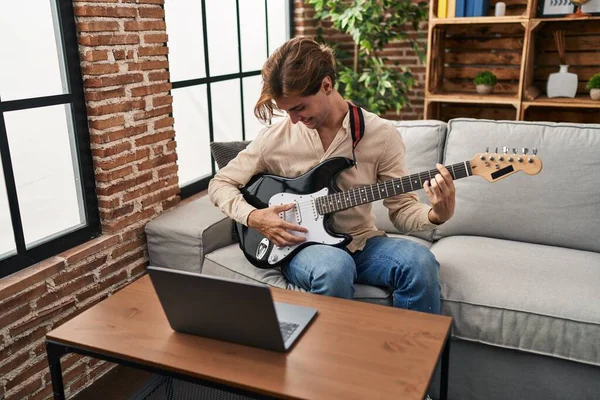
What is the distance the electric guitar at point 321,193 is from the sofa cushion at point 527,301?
1.23 ft

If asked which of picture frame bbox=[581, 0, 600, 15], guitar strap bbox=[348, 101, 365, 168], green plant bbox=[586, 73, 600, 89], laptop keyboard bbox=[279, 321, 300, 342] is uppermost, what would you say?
picture frame bbox=[581, 0, 600, 15]

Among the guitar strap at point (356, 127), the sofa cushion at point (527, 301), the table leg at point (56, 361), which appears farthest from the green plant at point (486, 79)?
the table leg at point (56, 361)

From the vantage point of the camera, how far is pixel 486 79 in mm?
3357

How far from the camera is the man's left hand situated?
1.67 meters

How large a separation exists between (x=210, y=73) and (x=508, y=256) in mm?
1801

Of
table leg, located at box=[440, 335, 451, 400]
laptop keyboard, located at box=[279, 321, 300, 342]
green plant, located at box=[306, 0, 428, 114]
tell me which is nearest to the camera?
laptop keyboard, located at box=[279, 321, 300, 342]

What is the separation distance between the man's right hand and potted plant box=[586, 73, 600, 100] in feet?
6.90

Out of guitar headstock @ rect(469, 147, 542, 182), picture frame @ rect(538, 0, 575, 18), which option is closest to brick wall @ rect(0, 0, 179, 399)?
guitar headstock @ rect(469, 147, 542, 182)

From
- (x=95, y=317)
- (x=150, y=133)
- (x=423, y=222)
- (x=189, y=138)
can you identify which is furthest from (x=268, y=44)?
(x=95, y=317)

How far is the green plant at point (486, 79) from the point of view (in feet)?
11.0

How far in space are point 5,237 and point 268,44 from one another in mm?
2232

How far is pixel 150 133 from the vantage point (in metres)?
2.35

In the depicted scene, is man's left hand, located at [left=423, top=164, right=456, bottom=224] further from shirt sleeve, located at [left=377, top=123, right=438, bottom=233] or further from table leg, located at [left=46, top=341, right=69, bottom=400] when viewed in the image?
table leg, located at [left=46, top=341, right=69, bottom=400]

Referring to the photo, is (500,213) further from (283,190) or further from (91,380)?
(91,380)
